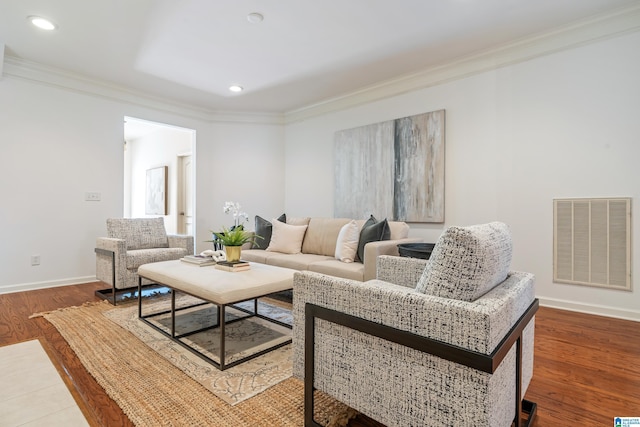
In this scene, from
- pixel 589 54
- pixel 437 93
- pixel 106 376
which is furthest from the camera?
pixel 437 93

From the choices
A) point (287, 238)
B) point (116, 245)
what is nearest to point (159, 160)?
point (116, 245)

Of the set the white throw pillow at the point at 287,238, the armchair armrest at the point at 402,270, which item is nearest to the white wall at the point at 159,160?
the white throw pillow at the point at 287,238

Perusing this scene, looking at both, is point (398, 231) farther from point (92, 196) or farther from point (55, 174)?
point (55, 174)

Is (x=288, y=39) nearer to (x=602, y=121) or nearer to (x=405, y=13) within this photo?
(x=405, y=13)

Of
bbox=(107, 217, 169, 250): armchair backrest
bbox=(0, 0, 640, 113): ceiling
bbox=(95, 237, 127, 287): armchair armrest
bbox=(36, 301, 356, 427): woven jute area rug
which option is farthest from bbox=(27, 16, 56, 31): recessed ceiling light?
bbox=(36, 301, 356, 427): woven jute area rug

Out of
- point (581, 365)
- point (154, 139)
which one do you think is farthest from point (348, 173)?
point (154, 139)

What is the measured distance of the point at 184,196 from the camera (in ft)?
21.1

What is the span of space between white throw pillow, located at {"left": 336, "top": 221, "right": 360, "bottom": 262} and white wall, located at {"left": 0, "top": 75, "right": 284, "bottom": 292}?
121 inches

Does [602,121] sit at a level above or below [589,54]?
below

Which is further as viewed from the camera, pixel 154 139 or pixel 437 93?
pixel 154 139

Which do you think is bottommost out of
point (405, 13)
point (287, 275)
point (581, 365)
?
point (581, 365)

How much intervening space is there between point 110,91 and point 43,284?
2502 mm

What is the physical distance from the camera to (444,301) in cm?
101

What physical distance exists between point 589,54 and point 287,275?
3.24 metres
